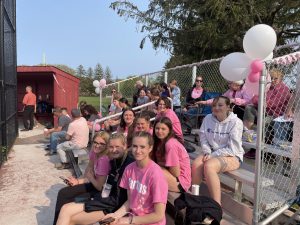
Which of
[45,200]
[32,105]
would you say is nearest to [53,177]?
[45,200]

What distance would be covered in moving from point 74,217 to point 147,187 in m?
1.00

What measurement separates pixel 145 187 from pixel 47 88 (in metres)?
16.1

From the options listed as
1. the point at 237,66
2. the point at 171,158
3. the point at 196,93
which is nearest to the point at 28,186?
the point at 171,158

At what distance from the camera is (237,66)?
3881 millimetres

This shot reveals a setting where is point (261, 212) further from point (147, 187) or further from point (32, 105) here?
point (32, 105)

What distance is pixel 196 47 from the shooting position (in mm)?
14266

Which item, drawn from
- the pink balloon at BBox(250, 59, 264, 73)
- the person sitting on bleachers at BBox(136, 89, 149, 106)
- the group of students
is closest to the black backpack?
the group of students

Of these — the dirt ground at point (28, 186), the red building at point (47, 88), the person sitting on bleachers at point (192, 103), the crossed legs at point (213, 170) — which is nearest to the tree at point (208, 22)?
the red building at point (47, 88)

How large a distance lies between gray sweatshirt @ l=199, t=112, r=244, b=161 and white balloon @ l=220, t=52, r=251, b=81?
478 mm

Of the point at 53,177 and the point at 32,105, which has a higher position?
the point at 32,105

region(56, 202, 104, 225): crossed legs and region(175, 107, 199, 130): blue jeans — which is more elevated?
region(175, 107, 199, 130): blue jeans

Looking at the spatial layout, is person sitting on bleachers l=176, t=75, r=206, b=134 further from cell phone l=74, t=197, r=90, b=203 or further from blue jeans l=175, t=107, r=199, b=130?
cell phone l=74, t=197, r=90, b=203

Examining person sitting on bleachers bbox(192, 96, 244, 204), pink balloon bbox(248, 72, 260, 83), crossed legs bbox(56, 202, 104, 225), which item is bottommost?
crossed legs bbox(56, 202, 104, 225)

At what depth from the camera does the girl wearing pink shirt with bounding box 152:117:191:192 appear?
3.60 meters
